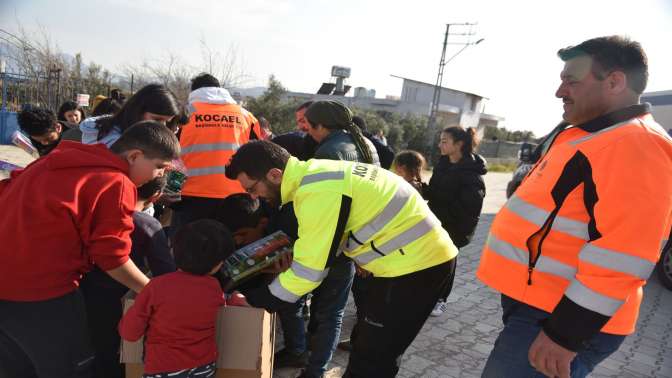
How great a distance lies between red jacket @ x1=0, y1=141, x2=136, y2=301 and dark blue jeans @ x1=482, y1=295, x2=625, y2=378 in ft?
5.21

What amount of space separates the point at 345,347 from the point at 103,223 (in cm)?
227

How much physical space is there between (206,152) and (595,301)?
2862 millimetres

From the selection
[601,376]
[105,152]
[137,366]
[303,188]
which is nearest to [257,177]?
[303,188]

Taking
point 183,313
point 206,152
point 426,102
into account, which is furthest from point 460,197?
point 426,102

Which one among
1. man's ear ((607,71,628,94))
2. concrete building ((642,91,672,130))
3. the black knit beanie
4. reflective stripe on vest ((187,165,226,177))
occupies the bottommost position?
reflective stripe on vest ((187,165,226,177))

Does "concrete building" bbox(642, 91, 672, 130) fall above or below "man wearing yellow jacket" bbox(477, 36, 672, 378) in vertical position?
above

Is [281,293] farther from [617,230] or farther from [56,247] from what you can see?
[617,230]

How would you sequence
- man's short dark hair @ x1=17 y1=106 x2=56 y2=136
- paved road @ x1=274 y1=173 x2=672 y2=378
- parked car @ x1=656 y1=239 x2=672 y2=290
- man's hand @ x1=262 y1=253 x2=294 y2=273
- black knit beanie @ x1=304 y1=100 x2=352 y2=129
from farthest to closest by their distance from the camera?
parked car @ x1=656 y1=239 x2=672 y2=290 → man's short dark hair @ x1=17 y1=106 x2=56 y2=136 → paved road @ x1=274 y1=173 x2=672 y2=378 → black knit beanie @ x1=304 y1=100 x2=352 y2=129 → man's hand @ x1=262 y1=253 x2=294 y2=273

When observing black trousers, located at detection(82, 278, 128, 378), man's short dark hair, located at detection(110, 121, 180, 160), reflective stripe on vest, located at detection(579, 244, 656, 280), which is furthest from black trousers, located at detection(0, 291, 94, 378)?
reflective stripe on vest, located at detection(579, 244, 656, 280)

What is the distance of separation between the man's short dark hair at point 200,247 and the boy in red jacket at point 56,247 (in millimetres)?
223

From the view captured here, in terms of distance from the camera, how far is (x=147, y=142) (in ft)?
6.40

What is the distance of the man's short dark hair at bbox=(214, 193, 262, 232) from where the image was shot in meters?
2.62

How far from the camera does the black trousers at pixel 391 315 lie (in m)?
2.05

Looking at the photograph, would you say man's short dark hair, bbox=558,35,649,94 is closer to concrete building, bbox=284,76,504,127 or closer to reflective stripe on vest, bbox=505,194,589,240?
reflective stripe on vest, bbox=505,194,589,240
